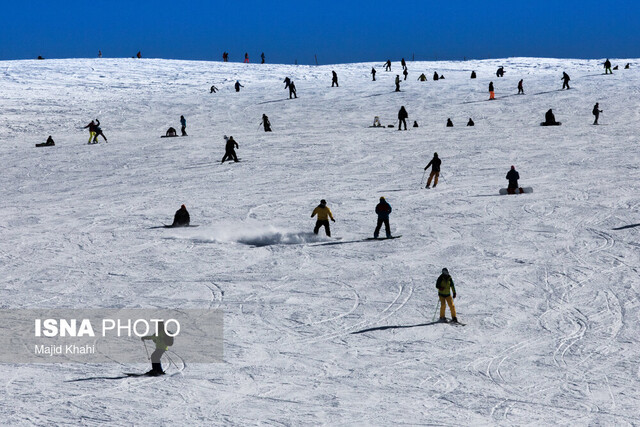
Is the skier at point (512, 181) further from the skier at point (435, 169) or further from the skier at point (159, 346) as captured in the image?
the skier at point (159, 346)

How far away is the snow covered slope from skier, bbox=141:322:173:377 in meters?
0.18

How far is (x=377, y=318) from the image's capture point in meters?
14.2

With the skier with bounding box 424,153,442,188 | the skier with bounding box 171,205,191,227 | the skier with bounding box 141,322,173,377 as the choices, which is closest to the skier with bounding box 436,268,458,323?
the skier with bounding box 141,322,173,377

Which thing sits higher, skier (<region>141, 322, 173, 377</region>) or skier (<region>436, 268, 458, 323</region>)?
skier (<region>436, 268, 458, 323</region>)

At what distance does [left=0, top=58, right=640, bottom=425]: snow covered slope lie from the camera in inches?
423

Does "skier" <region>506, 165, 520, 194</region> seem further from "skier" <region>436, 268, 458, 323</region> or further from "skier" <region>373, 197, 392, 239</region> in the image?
"skier" <region>436, 268, 458, 323</region>

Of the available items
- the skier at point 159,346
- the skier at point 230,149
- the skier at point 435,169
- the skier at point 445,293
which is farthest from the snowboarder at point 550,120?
the skier at point 159,346

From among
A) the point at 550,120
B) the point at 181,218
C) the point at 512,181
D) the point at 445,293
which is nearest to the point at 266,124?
the point at 550,120

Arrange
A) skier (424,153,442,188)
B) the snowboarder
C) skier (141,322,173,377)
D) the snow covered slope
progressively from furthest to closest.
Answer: the snowboarder → skier (424,153,442,188) → skier (141,322,173,377) → the snow covered slope

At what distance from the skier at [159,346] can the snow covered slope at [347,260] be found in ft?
0.59

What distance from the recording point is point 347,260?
17891 millimetres

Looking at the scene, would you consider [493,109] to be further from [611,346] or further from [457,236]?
[611,346]

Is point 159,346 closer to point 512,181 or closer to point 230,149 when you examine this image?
point 512,181

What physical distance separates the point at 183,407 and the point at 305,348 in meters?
2.90
